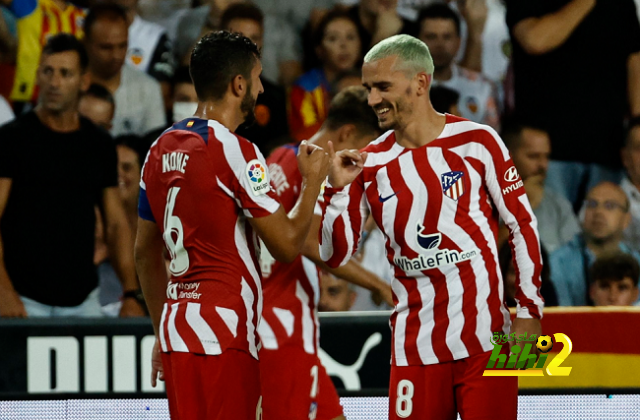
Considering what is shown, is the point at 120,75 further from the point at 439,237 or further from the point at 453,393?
the point at 453,393

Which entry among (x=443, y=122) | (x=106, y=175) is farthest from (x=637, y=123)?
(x=106, y=175)

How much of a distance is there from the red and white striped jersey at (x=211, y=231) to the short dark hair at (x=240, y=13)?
3008mm

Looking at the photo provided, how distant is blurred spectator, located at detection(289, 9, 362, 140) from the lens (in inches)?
215

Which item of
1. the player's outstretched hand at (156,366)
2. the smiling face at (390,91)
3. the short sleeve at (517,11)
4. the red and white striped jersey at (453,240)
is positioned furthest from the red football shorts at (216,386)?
the short sleeve at (517,11)

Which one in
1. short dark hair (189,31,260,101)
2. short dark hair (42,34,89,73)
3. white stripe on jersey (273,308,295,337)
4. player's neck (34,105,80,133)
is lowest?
white stripe on jersey (273,308,295,337)

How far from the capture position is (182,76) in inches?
215

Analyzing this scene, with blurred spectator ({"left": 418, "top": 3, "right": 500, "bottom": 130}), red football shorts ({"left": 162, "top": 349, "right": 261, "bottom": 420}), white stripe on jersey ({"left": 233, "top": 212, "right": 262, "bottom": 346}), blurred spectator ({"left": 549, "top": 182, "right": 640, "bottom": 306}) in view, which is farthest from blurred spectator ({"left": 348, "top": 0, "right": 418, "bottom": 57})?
red football shorts ({"left": 162, "top": 349, "right": 261, "bottom": 420})

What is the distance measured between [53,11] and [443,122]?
3.50 meters

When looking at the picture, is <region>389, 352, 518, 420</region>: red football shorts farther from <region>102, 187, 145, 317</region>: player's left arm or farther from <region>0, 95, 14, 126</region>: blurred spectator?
<region>0, 95, 14, 126</region>: blurred spectator

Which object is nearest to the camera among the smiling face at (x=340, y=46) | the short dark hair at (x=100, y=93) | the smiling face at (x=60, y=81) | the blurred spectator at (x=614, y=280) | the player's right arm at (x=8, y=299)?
the player's right arm at (x=8, y=299)

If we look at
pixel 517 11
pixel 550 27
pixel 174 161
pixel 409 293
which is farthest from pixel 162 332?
pixel 550 27

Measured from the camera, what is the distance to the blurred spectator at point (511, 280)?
508 centimetres

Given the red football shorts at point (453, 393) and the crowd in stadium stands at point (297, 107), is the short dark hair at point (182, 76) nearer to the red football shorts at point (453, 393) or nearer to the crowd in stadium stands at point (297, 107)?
the crowd in stadium stands at point (297, 107)

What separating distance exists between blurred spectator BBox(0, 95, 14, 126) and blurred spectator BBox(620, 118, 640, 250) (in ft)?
12.9
